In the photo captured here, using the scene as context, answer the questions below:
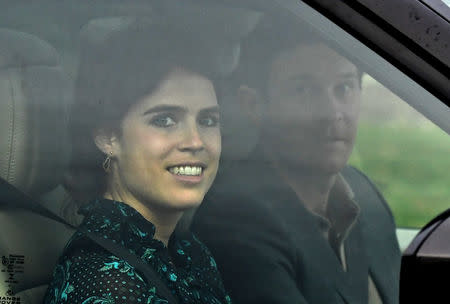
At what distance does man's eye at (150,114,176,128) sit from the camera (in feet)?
5.82

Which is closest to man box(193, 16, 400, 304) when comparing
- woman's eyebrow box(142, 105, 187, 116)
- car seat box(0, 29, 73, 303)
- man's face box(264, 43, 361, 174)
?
man's face box(264, 43, 361, 174)

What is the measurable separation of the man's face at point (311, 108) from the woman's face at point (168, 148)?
0.44ft

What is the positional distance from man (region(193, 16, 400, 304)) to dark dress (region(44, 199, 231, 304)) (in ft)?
0.15

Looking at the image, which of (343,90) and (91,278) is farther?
(343,90)

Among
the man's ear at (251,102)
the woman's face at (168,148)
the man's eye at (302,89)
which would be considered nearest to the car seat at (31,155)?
the woman's face at (168,148)

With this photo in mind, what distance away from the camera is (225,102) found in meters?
1.81

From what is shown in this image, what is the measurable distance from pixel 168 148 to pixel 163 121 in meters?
0.06

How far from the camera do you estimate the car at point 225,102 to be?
1742 mm

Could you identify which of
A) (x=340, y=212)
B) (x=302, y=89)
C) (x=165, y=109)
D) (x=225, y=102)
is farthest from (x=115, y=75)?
(x=340, y=212)

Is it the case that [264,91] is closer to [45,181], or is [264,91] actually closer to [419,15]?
[419,15]

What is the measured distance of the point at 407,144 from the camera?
1.81 metres

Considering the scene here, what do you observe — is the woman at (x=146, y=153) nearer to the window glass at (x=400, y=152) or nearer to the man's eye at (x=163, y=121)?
the man's eye at (x=163, y=121)

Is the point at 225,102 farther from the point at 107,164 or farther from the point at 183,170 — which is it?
the point at 107,164

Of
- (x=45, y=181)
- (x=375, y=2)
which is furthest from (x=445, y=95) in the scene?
(x=45, y=181)
